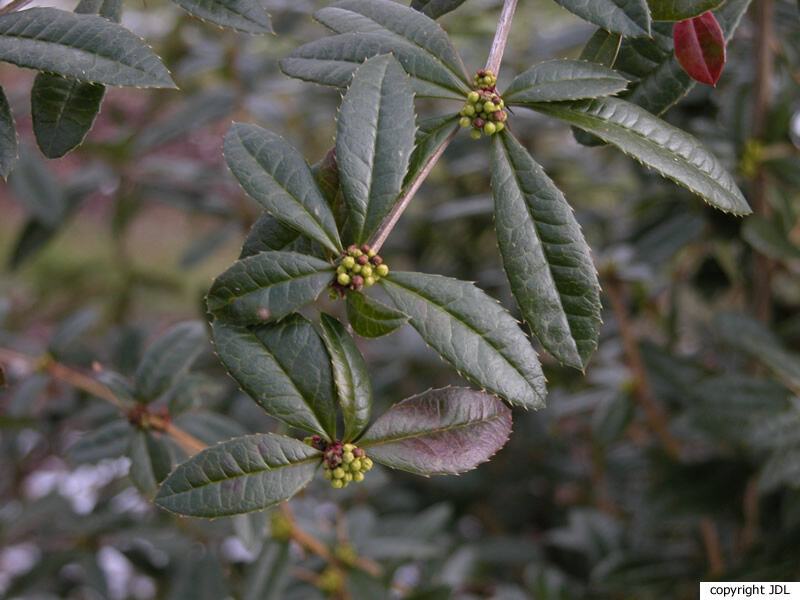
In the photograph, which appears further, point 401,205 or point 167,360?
point 167,360

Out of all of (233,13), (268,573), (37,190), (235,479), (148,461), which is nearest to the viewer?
(235,479)

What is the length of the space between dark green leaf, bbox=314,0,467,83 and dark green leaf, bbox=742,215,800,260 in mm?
723

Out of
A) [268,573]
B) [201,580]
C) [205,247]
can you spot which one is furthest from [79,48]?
[205,247]

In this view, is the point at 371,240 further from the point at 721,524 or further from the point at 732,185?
the point at 721,524

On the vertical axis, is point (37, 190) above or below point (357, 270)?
above

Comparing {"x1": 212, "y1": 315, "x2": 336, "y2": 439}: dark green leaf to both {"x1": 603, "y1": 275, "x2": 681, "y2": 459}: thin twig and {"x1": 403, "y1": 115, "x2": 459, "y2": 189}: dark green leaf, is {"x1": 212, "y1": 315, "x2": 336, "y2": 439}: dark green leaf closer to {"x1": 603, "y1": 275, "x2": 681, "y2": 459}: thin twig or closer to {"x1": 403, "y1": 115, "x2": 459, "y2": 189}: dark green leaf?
{"x1": 403, "y1": 115, "x2": 459, "y2": 189}: dark green leaf

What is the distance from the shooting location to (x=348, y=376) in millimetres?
630

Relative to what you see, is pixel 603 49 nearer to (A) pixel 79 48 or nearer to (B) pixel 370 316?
(B) pixel 370 316

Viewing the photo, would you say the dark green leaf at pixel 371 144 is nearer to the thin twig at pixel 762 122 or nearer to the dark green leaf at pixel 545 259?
the dark green leaf at pixel 545 259

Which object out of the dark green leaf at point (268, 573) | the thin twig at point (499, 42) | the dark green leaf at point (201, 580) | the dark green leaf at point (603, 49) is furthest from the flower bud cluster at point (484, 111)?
the dark green leaf at point (201, 580)

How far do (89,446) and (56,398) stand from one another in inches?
40.8

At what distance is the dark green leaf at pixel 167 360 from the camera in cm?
97

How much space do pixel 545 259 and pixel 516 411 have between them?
3.98 feet

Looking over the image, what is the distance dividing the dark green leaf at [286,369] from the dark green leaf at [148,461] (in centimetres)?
33
